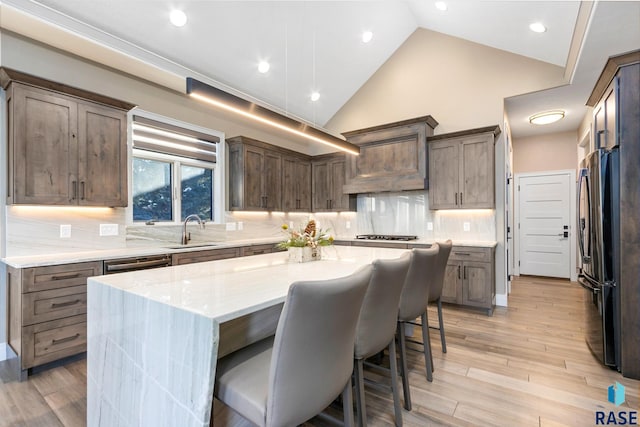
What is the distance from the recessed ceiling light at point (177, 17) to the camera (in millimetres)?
3103

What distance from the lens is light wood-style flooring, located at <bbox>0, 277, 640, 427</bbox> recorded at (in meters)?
1.90

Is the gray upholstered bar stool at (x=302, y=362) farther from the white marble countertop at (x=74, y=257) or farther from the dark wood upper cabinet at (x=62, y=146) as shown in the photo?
the dark wood upper cabinet at (x=62, y=146)

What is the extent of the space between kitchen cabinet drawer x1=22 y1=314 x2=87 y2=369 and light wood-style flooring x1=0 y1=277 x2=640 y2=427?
0.14m

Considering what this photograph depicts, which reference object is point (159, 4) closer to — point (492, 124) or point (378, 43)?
point (378, 43)

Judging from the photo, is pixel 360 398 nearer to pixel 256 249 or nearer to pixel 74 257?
pixel 74 257

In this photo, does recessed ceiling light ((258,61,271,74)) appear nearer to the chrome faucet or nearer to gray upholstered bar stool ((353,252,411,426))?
the chrome faucet

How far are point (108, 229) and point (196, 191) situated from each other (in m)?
1.31

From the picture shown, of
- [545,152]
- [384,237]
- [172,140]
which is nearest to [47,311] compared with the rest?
[172,140]

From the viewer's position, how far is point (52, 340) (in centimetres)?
250

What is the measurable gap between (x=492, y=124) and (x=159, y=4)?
171 inches

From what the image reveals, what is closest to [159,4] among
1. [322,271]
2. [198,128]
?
[198,128]

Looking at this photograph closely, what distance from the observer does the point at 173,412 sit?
118 cm

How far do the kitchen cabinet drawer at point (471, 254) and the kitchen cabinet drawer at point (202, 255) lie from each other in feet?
9.77

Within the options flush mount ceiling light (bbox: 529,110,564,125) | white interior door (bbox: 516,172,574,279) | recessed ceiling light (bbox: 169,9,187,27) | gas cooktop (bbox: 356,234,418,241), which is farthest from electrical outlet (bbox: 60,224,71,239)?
white interior door (bbox: 516,172,574,279)
